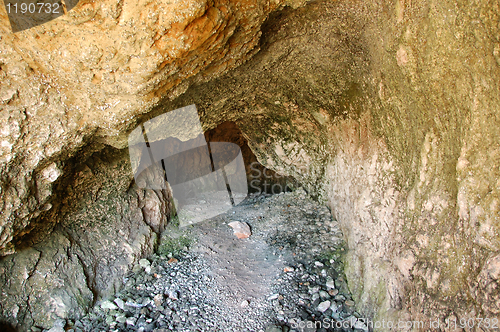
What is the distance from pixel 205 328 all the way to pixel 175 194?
2.55m

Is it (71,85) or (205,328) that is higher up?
(71,85)

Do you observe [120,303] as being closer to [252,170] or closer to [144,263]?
[144,263]

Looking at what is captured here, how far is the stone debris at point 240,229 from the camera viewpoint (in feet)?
13.0

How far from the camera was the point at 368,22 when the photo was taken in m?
2.01

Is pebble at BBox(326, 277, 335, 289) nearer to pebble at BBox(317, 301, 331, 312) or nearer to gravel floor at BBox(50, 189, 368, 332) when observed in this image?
gravel floor at BBox(50, 189, 368, 332)

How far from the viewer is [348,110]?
9.45 feet

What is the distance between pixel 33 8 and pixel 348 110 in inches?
101

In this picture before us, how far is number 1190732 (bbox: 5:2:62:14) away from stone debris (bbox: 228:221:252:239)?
3163 millimetres

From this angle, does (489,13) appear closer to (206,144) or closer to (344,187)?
(344,187)

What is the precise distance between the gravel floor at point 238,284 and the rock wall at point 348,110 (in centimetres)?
27

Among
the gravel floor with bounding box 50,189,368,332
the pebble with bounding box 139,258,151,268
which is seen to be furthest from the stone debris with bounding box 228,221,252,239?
the pebble with bounding box 139,258,151,268

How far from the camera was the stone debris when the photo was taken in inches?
156

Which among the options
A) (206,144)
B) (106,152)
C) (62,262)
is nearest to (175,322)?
(62,262)

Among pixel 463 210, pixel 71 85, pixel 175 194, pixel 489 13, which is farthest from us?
pixel 175 194
